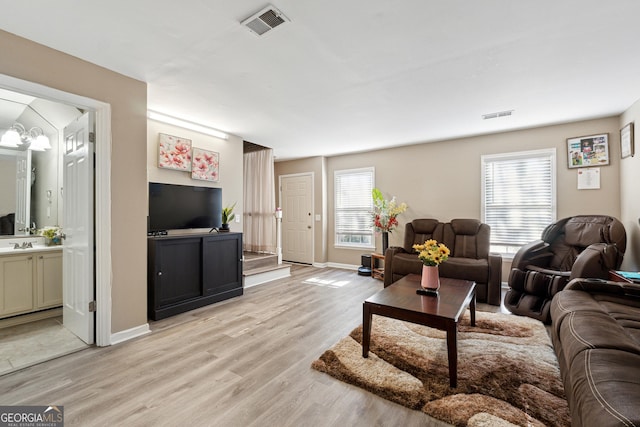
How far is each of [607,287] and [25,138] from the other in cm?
642

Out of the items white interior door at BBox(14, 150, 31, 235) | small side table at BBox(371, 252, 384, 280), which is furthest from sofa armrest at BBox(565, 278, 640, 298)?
white interior door at BBox(14, 150, 31, 235)

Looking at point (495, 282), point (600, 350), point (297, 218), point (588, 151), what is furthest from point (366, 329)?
point (297, 218)

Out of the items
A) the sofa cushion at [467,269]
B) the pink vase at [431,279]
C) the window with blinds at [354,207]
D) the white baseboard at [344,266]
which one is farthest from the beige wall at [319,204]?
the pink vase at [431,279]

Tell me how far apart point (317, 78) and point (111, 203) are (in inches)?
89.7

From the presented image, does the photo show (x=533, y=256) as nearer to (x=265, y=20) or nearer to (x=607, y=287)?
(x=607, y=287)

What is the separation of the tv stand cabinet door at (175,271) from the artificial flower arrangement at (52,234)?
53.8 inches

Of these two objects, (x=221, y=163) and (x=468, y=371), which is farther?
(x=221, y=163)

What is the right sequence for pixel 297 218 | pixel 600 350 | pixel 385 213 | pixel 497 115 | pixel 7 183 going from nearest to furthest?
pixel 600 350, pixel 7 183, pixel 497 115, pixel 385 213, pixel 297 218

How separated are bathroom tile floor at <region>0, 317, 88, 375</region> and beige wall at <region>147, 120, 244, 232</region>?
190cm

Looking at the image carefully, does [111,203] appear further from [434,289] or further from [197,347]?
[434,289]

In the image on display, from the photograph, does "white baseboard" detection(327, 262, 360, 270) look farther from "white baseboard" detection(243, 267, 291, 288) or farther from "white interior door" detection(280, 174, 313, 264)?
"white baseboard" detection(243, 267, 291, 288)

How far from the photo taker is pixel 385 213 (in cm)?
536

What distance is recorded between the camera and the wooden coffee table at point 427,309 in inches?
73.1

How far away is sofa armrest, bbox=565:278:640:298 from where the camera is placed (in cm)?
208
